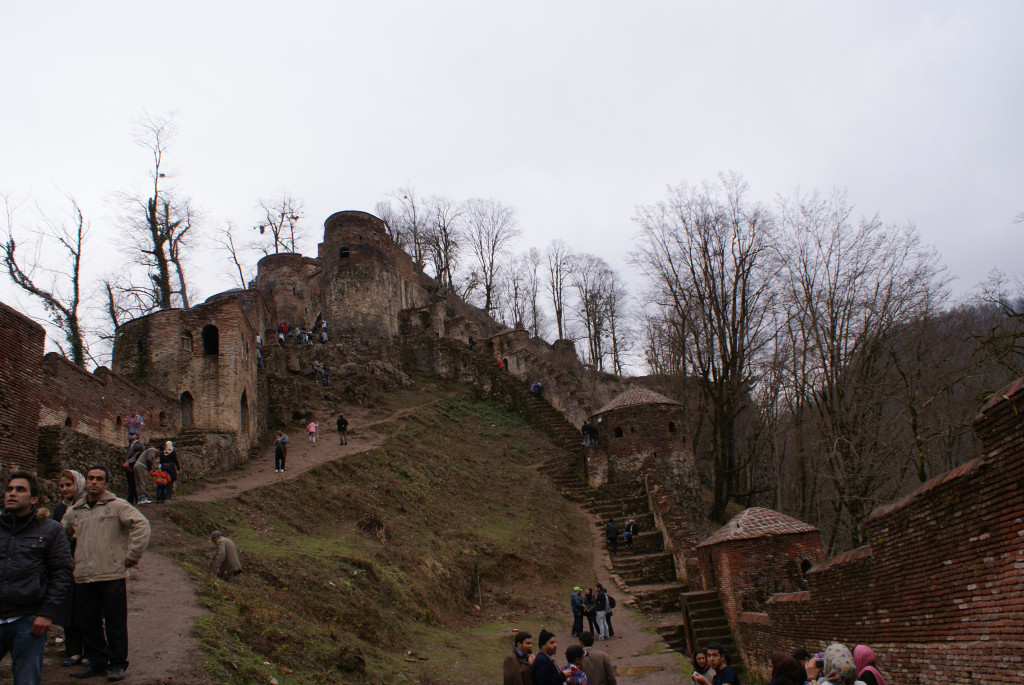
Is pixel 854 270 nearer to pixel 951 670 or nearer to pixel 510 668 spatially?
pixel 951 670

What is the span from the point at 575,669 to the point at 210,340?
64.4 ft

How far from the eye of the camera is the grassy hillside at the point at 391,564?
26.1ft

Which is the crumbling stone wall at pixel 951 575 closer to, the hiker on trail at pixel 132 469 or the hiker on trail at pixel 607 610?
the hiker on trail at pixel 607 610

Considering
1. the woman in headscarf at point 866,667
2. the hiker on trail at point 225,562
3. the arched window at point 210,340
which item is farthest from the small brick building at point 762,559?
the arched window at point 210,340

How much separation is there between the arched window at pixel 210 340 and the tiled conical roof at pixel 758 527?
1694cm

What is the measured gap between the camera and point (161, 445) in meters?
17.8

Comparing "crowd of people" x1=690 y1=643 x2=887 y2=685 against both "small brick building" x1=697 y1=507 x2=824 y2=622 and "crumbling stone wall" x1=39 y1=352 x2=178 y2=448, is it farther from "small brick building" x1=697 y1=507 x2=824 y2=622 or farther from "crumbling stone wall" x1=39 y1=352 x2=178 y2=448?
"crumbling stone wall" x1=39 y1=352 x2=178 y2=448

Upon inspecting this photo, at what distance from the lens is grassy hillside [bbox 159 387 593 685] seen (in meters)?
7.96

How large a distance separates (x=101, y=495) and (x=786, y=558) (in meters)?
11.6

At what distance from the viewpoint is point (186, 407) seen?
21219 millimetres

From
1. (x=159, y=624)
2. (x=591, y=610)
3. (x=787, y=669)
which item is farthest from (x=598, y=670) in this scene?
(x=591, y=610)

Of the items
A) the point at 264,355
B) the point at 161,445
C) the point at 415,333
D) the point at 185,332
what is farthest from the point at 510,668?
the point at 415,333

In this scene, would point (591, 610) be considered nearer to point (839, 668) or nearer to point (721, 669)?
point (721, 669)

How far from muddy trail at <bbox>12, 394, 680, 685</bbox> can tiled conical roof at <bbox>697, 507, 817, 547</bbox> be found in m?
2.67
